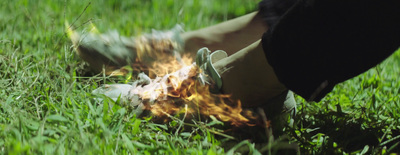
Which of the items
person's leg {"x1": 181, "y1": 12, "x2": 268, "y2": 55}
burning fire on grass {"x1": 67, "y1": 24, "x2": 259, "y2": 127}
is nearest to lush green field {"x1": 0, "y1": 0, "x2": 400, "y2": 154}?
burning fire on grass {"x1": 67, "y1": 24, "x2": 259, "y2": 127}

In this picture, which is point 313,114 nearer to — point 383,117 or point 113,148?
point 383,117

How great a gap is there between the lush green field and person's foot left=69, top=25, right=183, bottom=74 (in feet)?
0.23

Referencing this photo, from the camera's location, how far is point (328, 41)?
4.06 feet

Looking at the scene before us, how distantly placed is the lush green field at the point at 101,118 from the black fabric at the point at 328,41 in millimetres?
219

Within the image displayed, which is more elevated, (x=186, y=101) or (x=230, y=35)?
(x=230, y=35)

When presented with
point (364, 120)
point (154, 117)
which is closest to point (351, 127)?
point (364, 120)

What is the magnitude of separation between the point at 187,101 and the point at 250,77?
23cm

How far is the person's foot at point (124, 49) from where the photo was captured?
187 centimetres

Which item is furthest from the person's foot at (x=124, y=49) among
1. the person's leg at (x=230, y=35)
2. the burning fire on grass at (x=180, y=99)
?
the burning fire on grass at (x=180, y=99)

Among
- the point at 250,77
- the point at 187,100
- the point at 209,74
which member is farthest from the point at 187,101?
the point at 250,77

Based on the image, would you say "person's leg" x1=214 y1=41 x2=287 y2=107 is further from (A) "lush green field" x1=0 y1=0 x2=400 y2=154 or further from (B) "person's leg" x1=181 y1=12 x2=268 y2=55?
(B) "person's leg" x1=181 y1=12 x2=268 y2=55

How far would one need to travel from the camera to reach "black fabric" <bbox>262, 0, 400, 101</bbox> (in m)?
1.19

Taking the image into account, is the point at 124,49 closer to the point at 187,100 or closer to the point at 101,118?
the point at 187,100

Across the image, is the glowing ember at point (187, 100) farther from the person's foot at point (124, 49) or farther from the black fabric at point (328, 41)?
the person's foot at point (124, 49)
